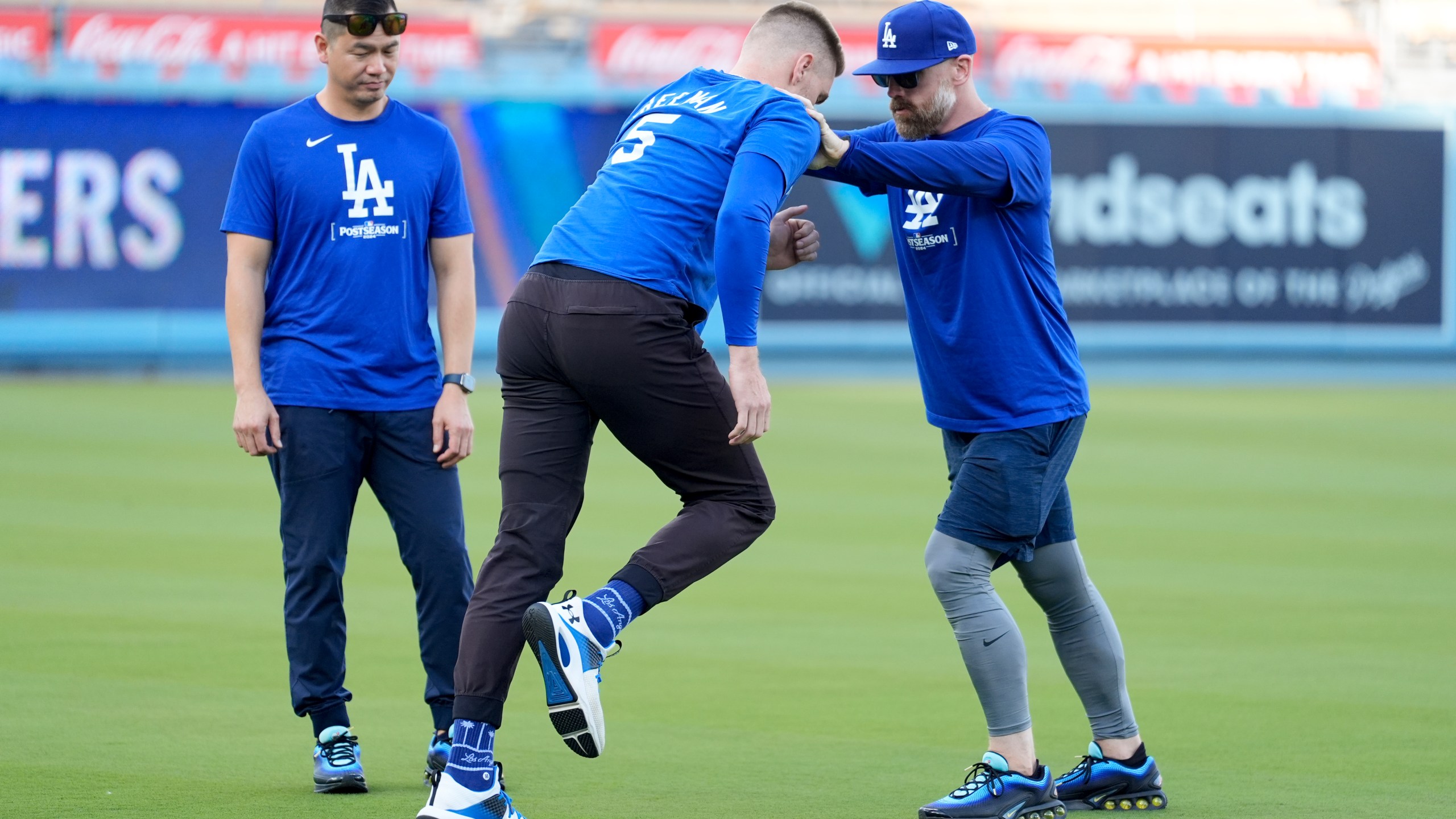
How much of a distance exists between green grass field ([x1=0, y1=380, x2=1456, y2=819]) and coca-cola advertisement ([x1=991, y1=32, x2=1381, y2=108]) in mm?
24388

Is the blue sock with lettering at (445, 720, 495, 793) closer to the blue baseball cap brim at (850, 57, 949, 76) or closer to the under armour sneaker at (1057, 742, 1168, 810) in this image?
the under armour sneaker at (1057, 742, 1168, 810)

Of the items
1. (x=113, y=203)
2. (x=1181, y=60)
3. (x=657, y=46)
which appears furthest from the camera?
(x=1181, y=60)

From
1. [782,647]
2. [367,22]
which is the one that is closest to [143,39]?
[782,647]

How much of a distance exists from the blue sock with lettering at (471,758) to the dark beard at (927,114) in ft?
6.58

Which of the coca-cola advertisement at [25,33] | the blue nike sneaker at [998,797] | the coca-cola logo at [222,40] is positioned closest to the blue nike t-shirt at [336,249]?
the blue nike sneaker at [998,797]

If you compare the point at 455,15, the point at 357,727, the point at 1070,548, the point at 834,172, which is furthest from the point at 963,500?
the point at 455,15

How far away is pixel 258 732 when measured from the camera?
19.4ft

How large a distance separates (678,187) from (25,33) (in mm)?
33610

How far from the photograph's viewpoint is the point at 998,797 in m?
4.80

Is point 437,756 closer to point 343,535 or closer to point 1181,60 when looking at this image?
point 343,535

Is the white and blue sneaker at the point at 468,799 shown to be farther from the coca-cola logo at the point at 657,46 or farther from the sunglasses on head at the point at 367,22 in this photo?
the coca-cola logo at the point at 657,46

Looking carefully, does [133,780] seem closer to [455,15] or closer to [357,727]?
[357,727]

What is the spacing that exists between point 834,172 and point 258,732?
2.66m

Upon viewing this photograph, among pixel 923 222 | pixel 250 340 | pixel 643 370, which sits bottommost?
pixel 643 370
